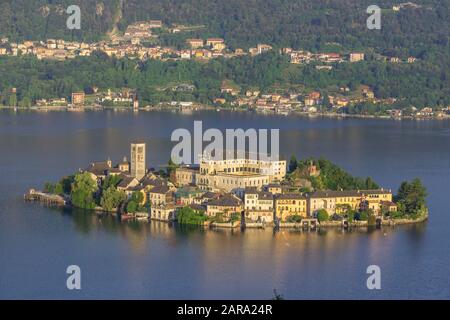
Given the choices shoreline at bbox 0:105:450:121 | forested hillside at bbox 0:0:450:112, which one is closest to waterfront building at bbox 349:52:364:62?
forested hillside at bbox 0:0:450:112

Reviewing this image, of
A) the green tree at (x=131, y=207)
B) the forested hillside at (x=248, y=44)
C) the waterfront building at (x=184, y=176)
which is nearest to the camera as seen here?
the green tree at (x=131, y=207)

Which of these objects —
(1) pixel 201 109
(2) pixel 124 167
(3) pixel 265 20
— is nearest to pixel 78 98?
(1) pixel 201 109

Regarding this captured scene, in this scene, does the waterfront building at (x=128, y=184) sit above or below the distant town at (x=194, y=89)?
below

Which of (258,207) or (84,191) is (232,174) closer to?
(258,207)

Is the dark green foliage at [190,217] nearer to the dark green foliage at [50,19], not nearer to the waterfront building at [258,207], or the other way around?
the waterfront building at [258,207]

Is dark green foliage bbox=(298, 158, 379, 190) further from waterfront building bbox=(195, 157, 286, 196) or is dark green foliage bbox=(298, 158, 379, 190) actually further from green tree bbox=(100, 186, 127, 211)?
green tree bbox=(100, 186, 127, 211)

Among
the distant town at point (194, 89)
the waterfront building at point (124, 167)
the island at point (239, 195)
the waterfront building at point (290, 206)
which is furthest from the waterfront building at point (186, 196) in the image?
the distant town at point (194, 89)
